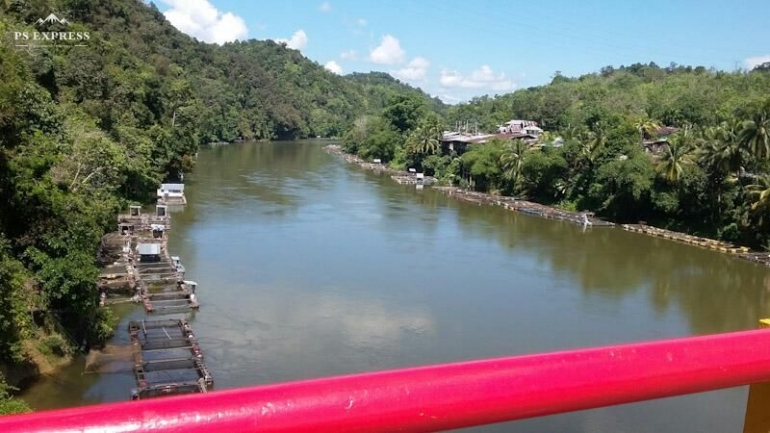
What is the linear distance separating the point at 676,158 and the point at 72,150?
1581cm

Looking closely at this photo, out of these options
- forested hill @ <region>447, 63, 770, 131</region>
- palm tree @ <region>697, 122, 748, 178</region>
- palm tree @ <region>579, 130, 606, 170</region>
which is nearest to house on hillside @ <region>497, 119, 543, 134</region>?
forested hill @ <region>447, 63, 770, 131</region>

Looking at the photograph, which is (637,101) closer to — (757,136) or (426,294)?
(757,136)

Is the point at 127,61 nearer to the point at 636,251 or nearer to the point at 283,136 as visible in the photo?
the point at 636,251

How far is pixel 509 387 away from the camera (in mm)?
639

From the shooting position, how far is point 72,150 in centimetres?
1288

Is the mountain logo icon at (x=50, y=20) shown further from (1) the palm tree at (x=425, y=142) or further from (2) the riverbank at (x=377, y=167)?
(1) the palm tree at (x=425, y=142)

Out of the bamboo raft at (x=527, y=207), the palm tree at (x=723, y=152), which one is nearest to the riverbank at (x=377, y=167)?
the bamboo raft at (x=527, y=207)

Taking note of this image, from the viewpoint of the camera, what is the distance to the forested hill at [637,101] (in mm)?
30750

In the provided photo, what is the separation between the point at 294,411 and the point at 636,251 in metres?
18.6

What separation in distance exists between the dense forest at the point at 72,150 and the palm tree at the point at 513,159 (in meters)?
12.3

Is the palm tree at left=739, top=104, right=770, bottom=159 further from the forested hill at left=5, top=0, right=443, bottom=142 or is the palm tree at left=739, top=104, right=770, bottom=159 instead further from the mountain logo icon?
the mountain logo icon

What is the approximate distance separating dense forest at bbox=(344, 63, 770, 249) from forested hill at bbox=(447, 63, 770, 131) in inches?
3.9

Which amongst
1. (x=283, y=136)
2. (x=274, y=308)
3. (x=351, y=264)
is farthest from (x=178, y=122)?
(x=283, y=136)

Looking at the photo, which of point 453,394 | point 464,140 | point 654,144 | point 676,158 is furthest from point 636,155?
point 453,394
